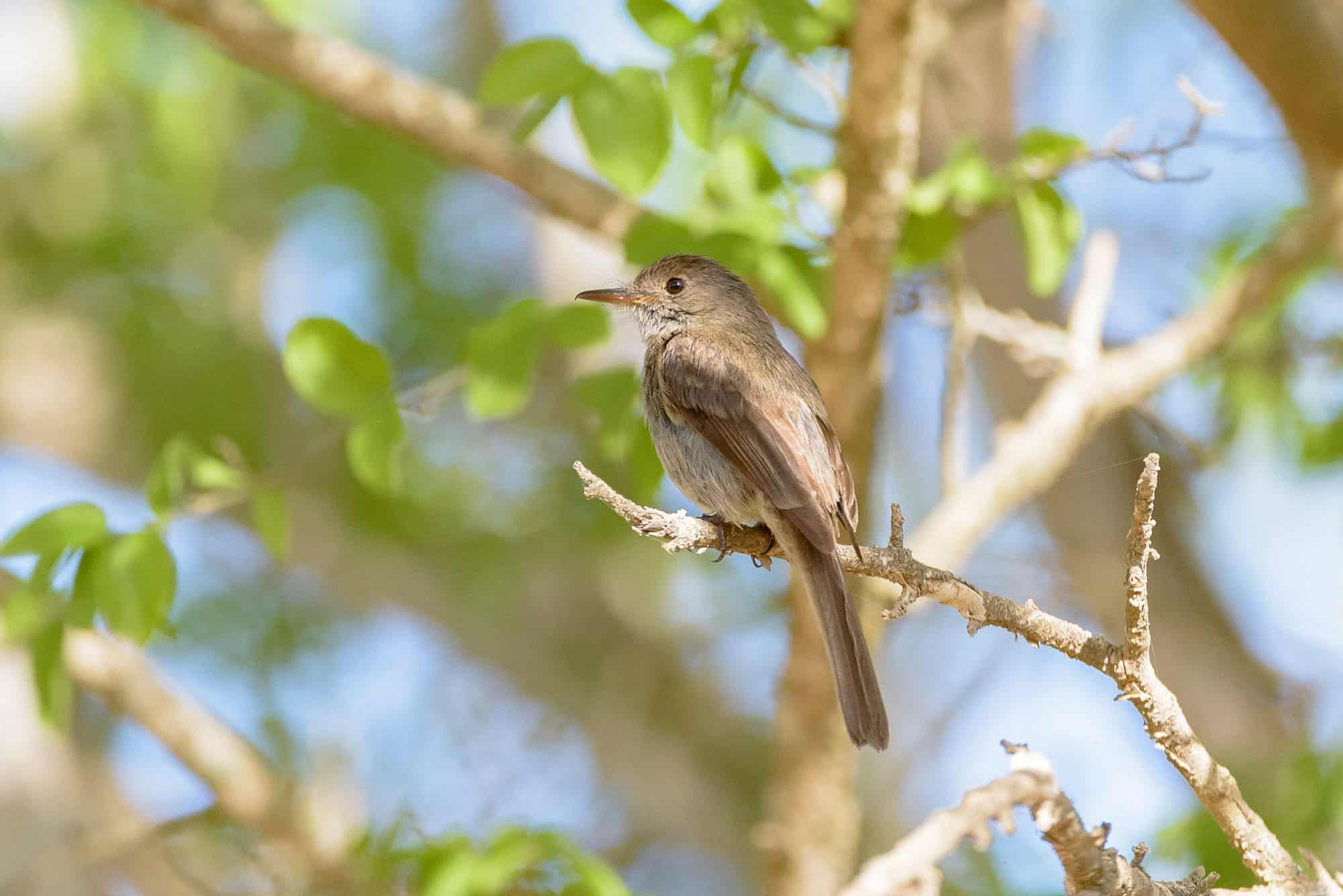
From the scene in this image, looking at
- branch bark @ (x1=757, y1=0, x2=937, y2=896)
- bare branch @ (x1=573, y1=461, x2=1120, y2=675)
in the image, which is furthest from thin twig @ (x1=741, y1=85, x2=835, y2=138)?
bare branch @ (x1=573, y1=461, x2=1120, y2=675)

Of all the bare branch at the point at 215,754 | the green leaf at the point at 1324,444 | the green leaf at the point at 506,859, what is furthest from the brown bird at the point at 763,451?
the green leaf at the point at 1324,444

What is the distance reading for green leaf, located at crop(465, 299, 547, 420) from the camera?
374cm

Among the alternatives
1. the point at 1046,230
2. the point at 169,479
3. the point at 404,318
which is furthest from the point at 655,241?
the point at 404,318

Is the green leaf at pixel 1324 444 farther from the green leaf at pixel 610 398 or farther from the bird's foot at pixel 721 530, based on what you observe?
the green leaf at pixel 610 398

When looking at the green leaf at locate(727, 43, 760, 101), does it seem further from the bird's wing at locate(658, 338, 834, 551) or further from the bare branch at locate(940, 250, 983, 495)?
the bare branch at locate(940, 250, 983, 495)

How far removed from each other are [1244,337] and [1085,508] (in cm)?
99

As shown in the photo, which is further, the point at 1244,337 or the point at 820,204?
the point at 1244,337

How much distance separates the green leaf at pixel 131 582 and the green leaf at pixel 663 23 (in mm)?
1724

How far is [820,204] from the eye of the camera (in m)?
4.72

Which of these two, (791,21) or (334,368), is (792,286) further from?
(334,368)

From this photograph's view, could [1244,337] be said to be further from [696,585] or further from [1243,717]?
[696,585]

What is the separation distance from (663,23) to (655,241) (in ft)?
1.92

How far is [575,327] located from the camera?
12.7 ft

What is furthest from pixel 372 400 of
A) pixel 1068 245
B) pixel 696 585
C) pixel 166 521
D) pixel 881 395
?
pixel 696 585
